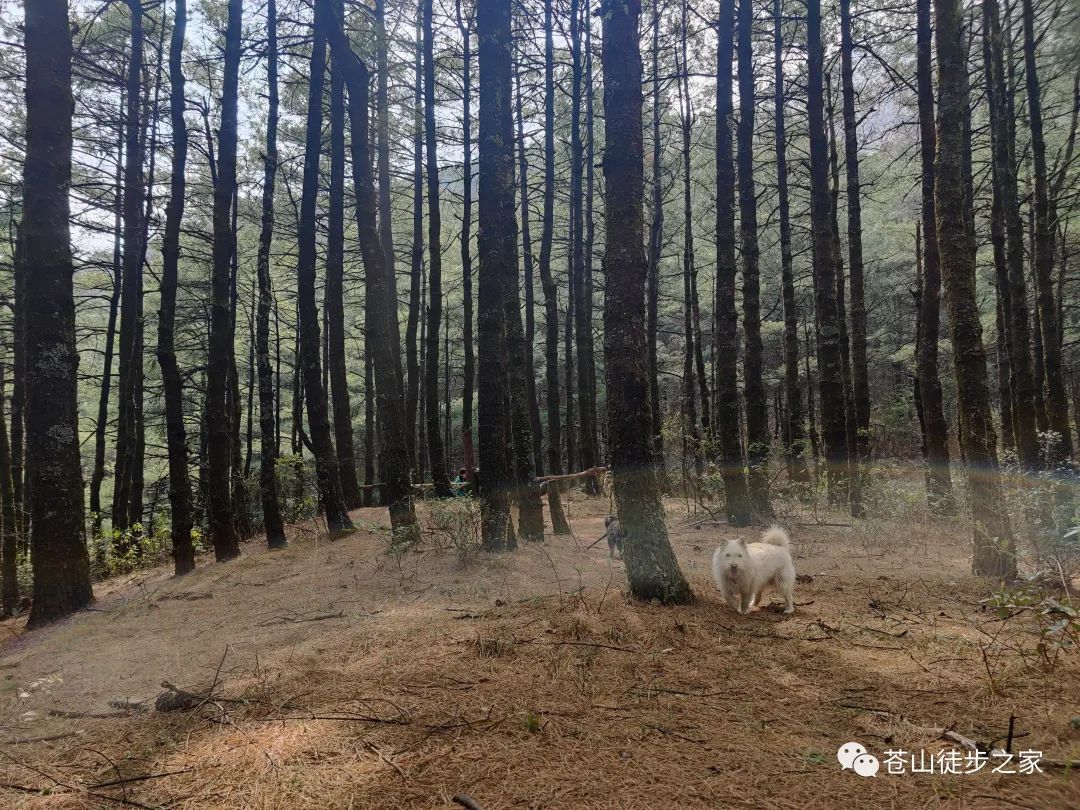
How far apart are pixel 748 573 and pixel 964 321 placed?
145 inches

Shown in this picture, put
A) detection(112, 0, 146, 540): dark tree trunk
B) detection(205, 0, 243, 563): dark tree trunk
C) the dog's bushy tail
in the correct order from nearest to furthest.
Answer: the dog's bushy tail < detection(205, 0, 243, 563): dark tree trunk < detection(112, 0, 146, 540): dark tree trunk

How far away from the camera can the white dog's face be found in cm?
516

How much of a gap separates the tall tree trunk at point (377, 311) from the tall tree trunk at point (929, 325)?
8.93 metres

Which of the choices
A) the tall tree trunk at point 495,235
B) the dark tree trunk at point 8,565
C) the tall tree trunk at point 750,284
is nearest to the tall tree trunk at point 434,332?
the tall tree trunk at point 495,235

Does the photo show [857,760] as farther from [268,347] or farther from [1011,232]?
[1011,232]

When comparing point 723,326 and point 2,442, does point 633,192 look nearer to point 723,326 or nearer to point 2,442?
point 723,326

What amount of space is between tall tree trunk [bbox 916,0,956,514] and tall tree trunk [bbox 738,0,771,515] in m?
2.71

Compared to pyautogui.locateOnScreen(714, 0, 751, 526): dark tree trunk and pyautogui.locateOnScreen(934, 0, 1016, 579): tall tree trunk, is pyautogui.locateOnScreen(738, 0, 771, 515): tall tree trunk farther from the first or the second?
pyautogui.locateOnScreen(934, 0, 1016, 579): tall tree trunk

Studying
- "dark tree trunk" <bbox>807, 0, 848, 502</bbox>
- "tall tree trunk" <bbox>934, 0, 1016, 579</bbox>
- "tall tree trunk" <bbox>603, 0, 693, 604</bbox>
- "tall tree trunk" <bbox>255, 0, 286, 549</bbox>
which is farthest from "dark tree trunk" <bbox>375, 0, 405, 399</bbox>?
"tall tree trunk" <bbox>934, 0, 1016, 579</bbox>

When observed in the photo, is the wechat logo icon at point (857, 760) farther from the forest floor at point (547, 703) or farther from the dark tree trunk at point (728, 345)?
the dark tree trunk at point (728, 345)

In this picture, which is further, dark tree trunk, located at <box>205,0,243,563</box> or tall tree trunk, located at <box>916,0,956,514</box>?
dark tree trunk, located at <box>205,0,243,563</box>

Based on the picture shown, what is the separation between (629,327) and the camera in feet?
17.9

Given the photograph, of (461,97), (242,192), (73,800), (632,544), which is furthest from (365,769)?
(242,192)

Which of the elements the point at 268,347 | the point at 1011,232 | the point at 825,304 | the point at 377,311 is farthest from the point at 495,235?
the point at 1011,232
